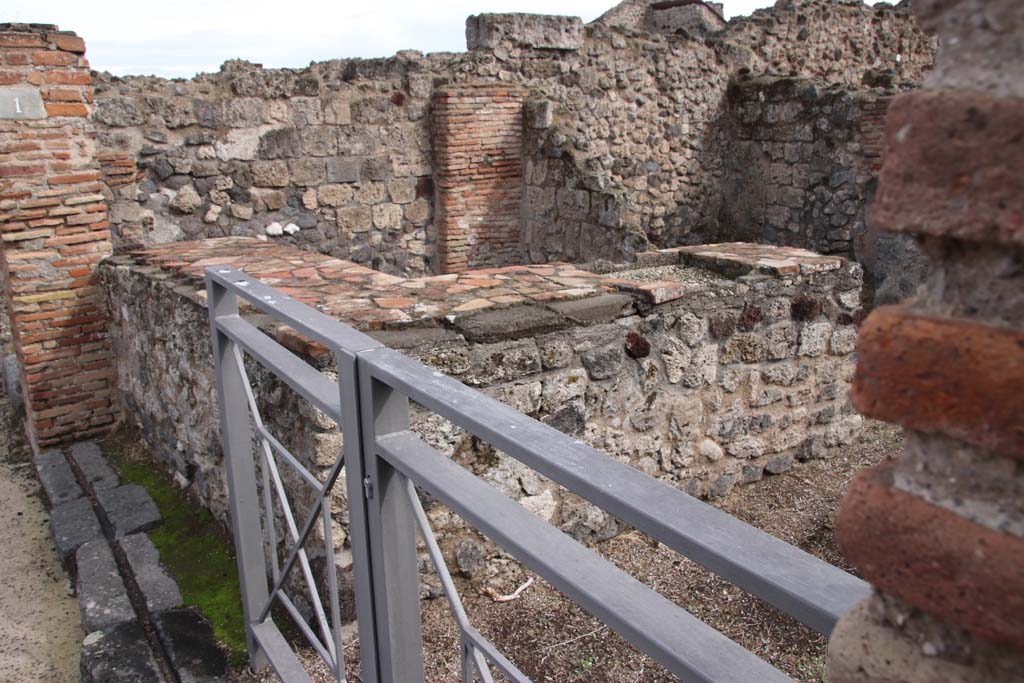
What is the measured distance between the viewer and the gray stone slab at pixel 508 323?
3.17 meters

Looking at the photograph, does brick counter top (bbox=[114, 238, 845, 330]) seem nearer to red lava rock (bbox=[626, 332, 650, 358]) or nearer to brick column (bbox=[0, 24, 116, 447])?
red lava rock (bbox=[626, 332, 650, 358])

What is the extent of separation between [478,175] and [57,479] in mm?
4405

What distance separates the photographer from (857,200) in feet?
26.7

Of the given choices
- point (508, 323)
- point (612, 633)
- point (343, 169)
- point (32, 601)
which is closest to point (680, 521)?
point (612, 633)

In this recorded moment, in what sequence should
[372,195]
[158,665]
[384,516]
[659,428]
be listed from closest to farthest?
[384,516]
[158,665]
[659,428]
[372,195]

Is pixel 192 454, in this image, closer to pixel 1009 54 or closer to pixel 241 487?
pixel 241 487

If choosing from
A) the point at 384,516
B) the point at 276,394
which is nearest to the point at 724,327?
the point at 276,394

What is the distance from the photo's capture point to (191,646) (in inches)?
126

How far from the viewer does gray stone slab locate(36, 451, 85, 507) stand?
4582mm

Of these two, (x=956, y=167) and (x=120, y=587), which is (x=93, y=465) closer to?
(x=120, y=587)

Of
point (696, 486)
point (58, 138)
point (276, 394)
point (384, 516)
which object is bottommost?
point (696, 486)

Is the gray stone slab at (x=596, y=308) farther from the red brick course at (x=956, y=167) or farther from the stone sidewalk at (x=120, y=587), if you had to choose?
the red brick course at (x=956, y=167)

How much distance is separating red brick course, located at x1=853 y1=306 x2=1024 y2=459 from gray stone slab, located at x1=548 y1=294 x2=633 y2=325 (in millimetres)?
2586

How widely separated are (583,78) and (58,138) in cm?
521
